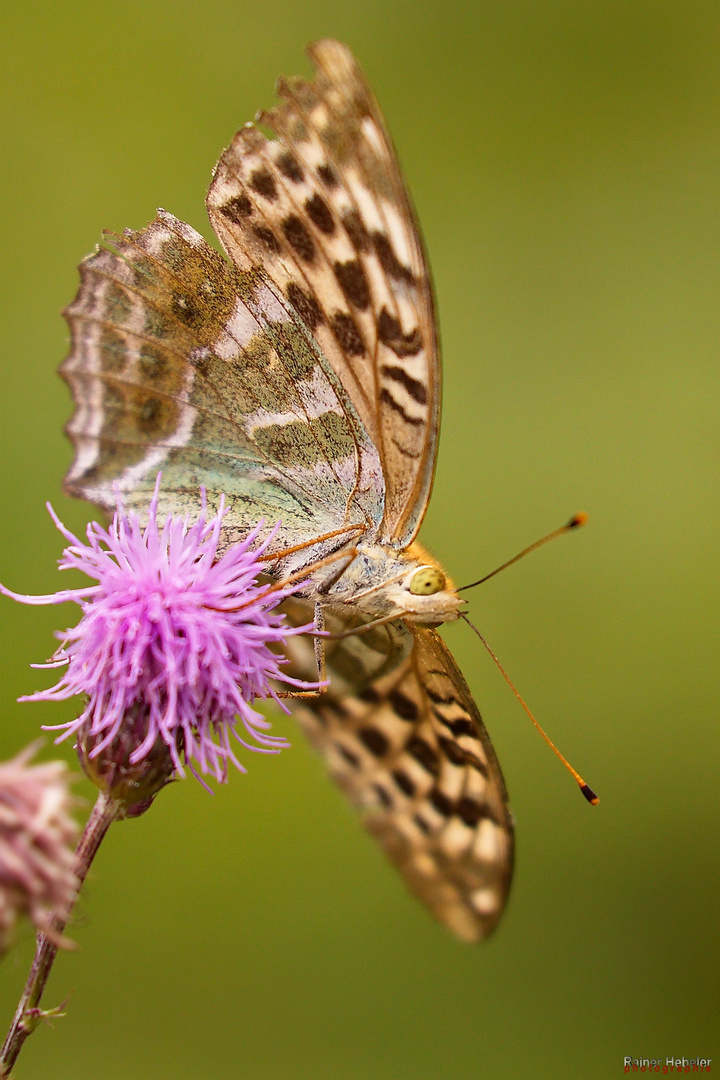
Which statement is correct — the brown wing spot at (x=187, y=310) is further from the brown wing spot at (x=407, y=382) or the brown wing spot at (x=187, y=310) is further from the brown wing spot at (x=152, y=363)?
the brown wing spot at (x=407, y=382)

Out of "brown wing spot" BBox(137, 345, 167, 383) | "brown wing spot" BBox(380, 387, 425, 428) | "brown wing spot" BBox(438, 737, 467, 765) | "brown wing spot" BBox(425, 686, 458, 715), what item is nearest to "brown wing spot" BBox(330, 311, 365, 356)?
"brown wing spot" BBox(380, 387, 425, 428)

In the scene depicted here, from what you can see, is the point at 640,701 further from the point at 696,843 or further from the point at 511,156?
the point at 511,156

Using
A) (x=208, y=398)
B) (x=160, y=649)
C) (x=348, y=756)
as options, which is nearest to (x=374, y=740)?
(x=348, y=756)

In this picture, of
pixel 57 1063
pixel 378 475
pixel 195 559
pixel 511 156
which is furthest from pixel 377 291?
pixel 511 156

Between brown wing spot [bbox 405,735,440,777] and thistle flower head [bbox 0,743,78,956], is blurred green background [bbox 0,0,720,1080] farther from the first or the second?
thistle flower head [bbox 0,743,78,956]

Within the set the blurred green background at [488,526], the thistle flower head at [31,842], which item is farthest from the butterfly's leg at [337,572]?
the blurred green background at [488,526]

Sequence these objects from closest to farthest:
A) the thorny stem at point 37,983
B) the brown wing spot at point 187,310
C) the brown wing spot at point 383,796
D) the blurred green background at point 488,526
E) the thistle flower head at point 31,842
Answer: the thistle flower head at point 31,842 < the thorny stem at point 37,983 < the brown wing spot at point 187,310 < the brown wing spot at point 383,796 < the blurred green background at point 488,526
